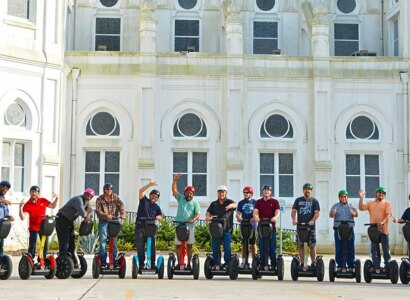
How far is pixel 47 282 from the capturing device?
15.2 metres

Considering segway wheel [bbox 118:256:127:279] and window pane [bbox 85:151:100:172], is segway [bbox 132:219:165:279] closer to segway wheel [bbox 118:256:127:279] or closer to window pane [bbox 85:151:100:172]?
segway wheel [bbox 118:256:127:279]

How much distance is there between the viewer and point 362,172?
94.6 feet

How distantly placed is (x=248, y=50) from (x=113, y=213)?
16055mm

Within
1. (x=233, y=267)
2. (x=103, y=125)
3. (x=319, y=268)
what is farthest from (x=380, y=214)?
(x=103, y=125)

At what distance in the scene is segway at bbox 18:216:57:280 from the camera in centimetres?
1581

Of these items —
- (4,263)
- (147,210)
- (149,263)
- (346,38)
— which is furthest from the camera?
(346,38)

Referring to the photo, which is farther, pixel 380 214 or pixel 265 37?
pixel 265 37

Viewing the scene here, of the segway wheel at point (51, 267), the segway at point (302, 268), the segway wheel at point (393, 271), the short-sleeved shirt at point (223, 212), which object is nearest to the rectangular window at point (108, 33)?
the short-sleeved shirt at point (223, 212)

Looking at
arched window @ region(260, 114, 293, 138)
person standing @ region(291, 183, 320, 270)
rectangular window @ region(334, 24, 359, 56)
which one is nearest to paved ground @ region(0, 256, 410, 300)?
person standing @ region(291, 183, 320, 270)

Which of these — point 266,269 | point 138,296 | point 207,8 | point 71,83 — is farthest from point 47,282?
point 207,8

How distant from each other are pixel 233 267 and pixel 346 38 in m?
17.8

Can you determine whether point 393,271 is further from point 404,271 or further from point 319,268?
point 319,268

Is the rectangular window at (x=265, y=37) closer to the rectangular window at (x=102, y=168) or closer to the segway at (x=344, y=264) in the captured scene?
the rectangular window at (x=102, y=168)

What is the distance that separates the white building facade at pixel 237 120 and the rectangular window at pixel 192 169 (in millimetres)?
39
